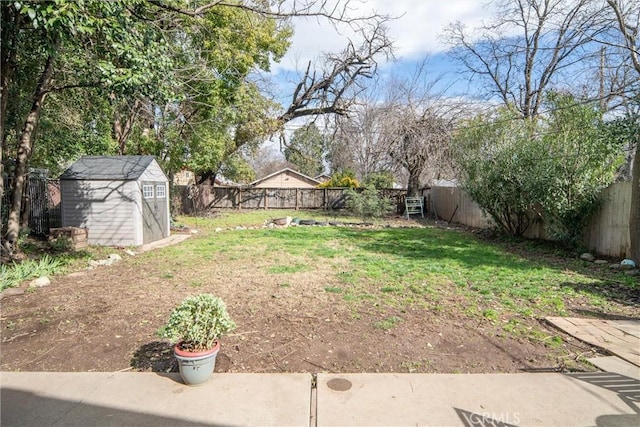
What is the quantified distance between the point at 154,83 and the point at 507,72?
17.3m

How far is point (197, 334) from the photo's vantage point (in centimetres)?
250

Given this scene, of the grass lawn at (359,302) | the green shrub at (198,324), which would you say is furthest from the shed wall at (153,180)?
the green shrub at (198,324)

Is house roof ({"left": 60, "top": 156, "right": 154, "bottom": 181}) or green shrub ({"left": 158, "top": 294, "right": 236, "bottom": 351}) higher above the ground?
house roof ({"left": 60, "top": 156, "right": 154, "bottom": 181})

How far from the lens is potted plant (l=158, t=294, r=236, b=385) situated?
2430 millimetres

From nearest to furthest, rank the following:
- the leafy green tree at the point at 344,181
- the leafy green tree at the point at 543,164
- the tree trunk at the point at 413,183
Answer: the leafy green tree at the point at 543,164 → the tree trunk at the point at 413,183 → the leafy green tree at the point at 344,181

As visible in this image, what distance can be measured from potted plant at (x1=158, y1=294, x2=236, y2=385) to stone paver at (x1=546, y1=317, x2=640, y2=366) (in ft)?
11.0

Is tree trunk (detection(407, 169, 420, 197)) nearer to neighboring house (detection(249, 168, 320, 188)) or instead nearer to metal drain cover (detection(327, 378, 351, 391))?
metal drain cover (detection(327, 378, 351, 391))

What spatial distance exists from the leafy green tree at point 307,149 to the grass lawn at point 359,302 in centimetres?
1040

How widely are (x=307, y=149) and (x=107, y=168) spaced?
23.5 meters

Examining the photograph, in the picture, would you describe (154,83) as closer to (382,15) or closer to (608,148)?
(382,15)

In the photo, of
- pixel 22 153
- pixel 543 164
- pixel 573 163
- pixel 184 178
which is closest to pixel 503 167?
pixel 543 164

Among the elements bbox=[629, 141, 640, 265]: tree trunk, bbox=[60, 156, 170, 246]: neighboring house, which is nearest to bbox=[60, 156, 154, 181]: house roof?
bbox=[60, 156, 170, 246]: neighboring house

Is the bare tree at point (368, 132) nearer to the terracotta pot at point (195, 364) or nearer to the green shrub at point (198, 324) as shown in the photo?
the green shrub at point (198, 324)

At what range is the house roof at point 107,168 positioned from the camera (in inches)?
316
